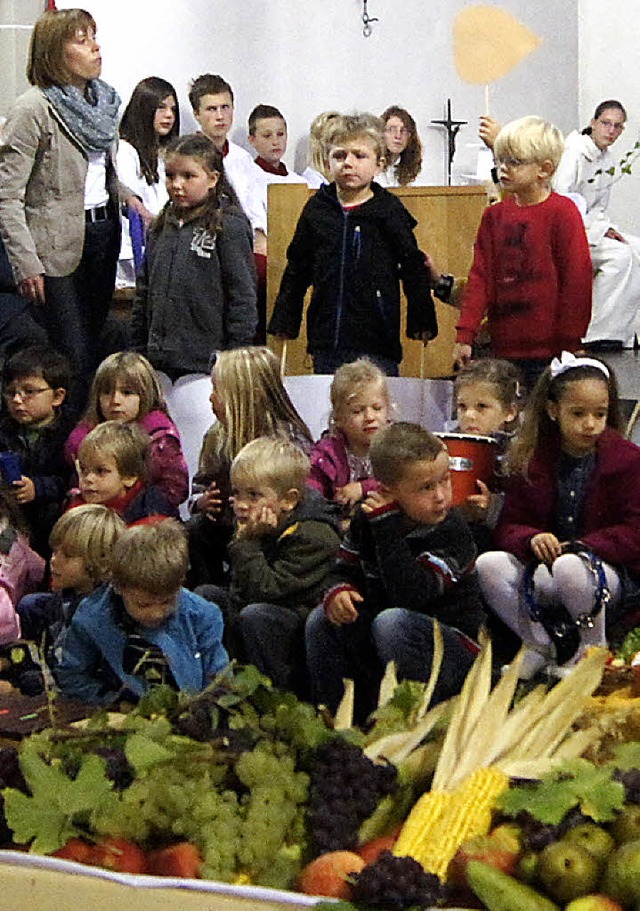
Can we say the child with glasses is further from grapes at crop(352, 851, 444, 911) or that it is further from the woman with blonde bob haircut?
grapes at crop(352, 851, 444, 911)

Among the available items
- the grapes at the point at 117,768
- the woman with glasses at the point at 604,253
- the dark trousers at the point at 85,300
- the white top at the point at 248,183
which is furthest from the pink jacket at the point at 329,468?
the woman with glasses at the point at 604,253

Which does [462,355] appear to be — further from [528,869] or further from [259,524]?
[528,869]

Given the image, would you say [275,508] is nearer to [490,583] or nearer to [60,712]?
[490,583]

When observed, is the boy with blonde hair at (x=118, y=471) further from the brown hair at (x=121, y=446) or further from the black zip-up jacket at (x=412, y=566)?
the black zip-up jacket at (x=412, y=566)

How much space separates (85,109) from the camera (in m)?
5.81

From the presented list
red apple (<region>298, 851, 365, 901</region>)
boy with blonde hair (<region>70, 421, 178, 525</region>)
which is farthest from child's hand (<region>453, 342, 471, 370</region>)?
red apple (<region>298, 851, 365, 901</region>)

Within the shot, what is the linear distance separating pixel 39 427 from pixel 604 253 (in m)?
5.61

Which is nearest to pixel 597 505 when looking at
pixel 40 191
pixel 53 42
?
pixel 40 191

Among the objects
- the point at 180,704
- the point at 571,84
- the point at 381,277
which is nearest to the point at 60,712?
the point at 180,704

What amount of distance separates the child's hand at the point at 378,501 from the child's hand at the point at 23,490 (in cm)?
151

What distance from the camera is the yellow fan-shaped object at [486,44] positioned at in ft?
19.3

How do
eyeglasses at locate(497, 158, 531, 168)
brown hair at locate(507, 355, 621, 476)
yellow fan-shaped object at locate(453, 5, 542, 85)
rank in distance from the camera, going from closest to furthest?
brown hair at locate(507, 355, 621, 476) < eyeglasses at locate(497, 158, 531, 168) < yellow fan-shaped object at locate(453, 5, 542, 85)

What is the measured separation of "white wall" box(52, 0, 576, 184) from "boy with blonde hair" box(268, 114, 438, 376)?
3335mm

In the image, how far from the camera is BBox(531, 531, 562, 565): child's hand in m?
4.21
